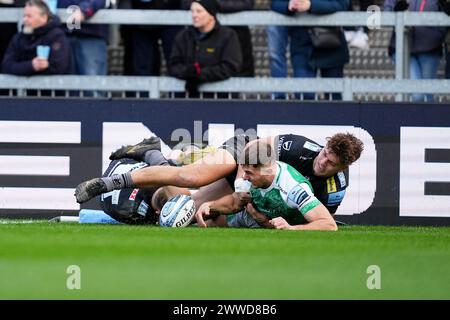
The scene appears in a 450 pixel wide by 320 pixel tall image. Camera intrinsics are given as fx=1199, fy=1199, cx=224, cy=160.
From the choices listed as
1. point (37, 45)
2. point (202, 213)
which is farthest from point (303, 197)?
point (37, 45)

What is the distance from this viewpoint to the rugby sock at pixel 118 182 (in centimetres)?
1305

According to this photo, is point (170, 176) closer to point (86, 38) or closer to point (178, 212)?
point (178, 212)

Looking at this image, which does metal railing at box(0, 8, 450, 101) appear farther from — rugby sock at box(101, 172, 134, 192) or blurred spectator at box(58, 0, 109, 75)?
rugby sock at box(101, 172, 134, 192)

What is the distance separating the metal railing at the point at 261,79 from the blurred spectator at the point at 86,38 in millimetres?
130

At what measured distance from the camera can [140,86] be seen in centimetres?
1564

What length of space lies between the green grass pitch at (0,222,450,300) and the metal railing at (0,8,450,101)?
344 cm

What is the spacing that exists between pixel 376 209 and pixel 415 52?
93.0 inches

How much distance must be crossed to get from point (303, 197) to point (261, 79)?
3.25 m

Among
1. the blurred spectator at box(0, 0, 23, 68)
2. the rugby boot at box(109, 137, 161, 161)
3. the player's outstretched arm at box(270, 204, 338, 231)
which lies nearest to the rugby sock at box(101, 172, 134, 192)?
the rugby boot at box(109, 137, 161, 161)

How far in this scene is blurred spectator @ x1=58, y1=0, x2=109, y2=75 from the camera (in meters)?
15.9

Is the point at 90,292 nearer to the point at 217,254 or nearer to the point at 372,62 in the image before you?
the point at 217,254

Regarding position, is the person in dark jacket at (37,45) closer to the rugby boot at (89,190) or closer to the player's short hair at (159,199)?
the player's short hair at (159,199)

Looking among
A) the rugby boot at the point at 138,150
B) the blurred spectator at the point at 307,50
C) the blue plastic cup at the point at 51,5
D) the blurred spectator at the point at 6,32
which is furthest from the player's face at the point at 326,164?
the blurred spectator at the point at 6,32
